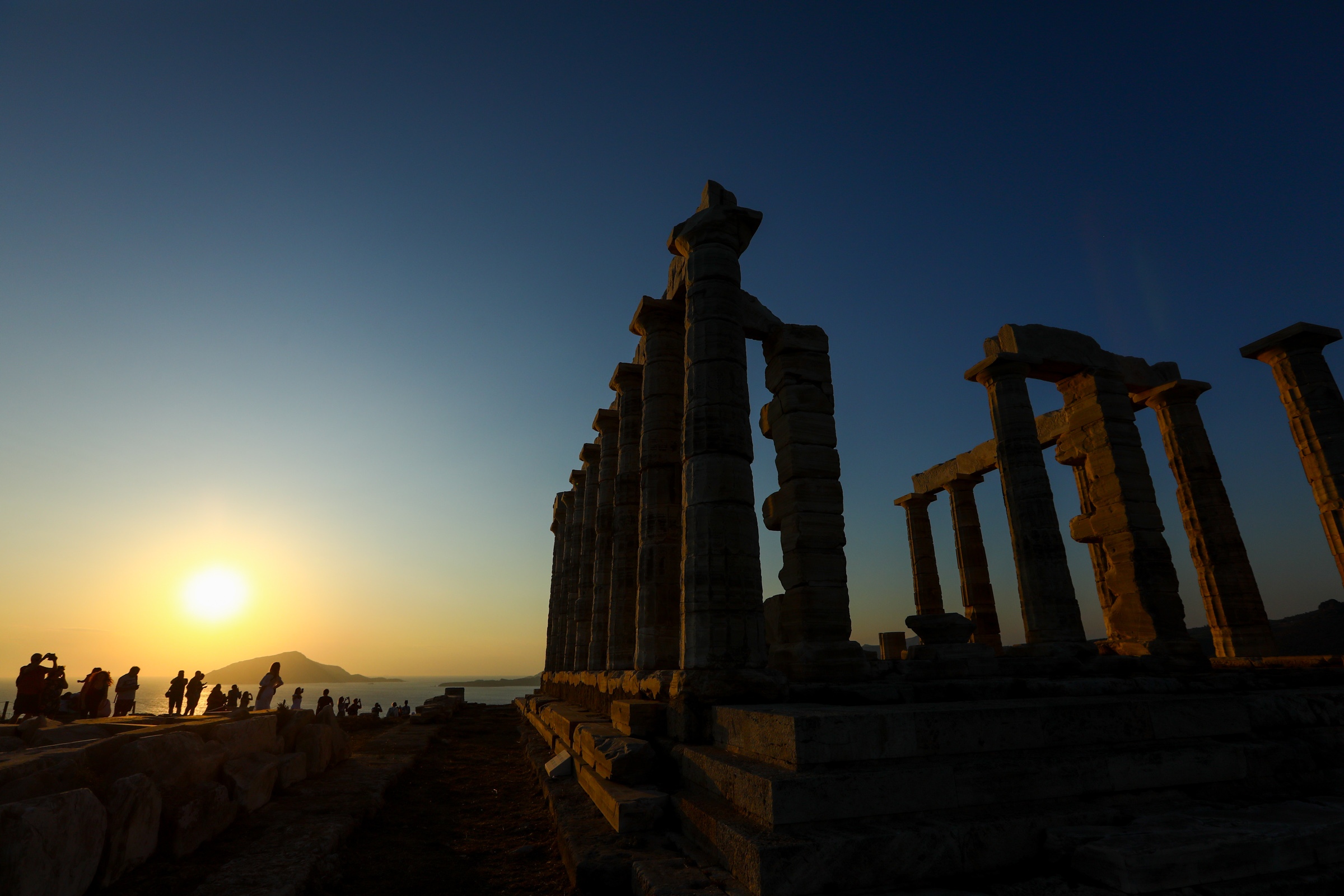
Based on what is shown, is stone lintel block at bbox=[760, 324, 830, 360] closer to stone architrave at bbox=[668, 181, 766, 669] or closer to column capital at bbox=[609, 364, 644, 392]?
stone architrave at bbox=[668, 181, 766, 669]

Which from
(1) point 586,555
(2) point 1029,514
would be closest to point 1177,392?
(2) point 1029,514

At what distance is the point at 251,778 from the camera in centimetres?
667

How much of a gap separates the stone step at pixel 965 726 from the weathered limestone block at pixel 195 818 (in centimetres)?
486

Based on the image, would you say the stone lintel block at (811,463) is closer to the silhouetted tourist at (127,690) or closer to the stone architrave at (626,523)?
the stone architrave at (626,523)

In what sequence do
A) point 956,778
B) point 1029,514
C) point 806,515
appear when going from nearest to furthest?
point 956,778, point 806,515, point 1029,514

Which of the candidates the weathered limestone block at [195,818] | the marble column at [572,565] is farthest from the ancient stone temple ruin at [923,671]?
the weathered limestone block at [195,818]

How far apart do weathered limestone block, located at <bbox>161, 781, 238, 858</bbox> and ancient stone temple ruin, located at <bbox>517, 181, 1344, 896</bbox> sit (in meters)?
3.18

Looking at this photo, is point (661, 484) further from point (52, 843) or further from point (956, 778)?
point (52, 843)

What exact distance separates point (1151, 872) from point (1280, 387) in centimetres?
1874

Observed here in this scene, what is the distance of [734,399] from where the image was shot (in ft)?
33.5

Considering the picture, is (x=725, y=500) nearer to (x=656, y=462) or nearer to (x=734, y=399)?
(x=734, y=399)

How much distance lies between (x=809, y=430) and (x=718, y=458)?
380 centimetres

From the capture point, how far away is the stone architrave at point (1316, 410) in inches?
595

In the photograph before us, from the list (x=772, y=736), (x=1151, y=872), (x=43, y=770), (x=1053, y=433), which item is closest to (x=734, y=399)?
(x=772, y=736)
